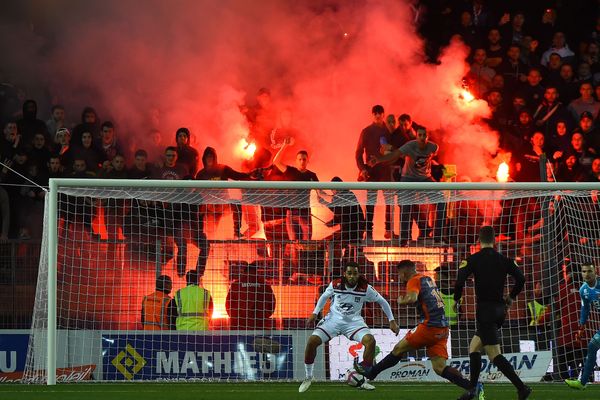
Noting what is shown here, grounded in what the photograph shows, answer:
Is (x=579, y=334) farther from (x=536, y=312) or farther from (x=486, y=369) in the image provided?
(x=486, y=369)

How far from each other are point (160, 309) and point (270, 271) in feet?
4.72

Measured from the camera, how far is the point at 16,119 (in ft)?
49.6

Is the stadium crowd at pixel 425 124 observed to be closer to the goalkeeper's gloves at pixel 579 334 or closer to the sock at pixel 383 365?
the goalkeeper's gloves at pixel 579 334

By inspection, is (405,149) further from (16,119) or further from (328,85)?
(16,119)

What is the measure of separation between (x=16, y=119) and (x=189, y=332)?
3.86 metres

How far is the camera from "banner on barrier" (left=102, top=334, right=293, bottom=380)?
44.3ft

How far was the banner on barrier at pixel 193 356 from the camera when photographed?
13516mm

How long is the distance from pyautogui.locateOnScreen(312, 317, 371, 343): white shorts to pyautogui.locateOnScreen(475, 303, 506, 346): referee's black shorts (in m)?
3.38

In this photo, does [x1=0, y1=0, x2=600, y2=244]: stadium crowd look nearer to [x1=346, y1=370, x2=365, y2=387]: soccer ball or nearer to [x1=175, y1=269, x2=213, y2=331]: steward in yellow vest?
[x1=175, y1=269, x2=213, y2=331]: steward in yellow vest

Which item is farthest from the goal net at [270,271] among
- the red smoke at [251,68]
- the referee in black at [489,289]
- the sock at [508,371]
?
the sock at [508,371]

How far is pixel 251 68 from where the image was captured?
1780cm

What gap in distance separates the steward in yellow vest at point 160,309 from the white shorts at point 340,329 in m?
1.95

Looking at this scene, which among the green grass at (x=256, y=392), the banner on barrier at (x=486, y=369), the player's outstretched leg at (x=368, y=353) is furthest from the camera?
the banner on barrier at (x=486, y=369)

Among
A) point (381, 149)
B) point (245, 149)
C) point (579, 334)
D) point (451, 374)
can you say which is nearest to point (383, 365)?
point (451, 374)
